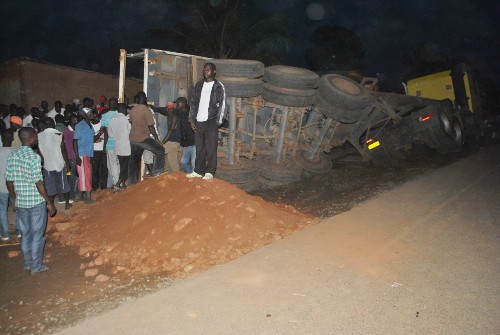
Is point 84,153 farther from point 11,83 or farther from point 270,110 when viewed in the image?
point 11,83

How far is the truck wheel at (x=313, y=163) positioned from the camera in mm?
8656

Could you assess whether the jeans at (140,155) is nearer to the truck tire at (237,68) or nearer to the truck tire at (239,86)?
the truck tire at (239,86)

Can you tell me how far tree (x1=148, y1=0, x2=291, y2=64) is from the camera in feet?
58.2

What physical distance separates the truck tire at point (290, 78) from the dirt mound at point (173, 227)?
2.88m

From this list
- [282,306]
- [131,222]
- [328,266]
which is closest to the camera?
[282,306]

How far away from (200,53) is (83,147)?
552 inches

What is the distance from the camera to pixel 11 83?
473 inches

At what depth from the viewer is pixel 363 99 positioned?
26.1ft

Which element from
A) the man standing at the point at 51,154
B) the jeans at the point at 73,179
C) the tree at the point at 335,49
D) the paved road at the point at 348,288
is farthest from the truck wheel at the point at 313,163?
the tree at the point at 335,49

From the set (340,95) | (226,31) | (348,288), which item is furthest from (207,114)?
(226,31)

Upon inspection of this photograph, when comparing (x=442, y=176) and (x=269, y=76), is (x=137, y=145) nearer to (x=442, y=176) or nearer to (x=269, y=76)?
(x=269, y=76)

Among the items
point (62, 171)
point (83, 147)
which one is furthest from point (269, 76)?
point (62, 171)

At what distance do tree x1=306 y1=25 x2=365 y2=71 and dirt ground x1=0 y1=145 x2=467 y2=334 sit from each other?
26.6 metres

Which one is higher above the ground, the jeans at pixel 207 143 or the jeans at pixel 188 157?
the jeans at pixel 207 143
